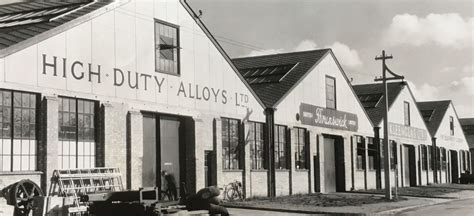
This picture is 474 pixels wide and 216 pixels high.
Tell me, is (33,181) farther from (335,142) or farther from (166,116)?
(335,142)

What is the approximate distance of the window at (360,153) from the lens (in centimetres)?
4006

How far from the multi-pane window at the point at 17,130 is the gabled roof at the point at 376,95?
3050cm

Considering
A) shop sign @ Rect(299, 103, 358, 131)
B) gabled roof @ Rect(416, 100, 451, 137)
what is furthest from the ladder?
Result: gabled roof @ Rect(416, 100, 451, 137)

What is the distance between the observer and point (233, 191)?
26.1m

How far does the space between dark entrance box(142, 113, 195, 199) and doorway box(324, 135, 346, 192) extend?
1359cm

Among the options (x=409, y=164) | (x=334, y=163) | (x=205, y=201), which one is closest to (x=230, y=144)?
(x=205, y=201)

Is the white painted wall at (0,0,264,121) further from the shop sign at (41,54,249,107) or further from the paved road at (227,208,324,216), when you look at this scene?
the paved road at (227,208,324,216)

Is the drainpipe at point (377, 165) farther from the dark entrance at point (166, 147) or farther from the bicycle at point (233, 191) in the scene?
the dark entrance at point (166, 147)

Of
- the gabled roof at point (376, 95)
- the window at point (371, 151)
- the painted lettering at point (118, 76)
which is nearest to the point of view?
the painted lettering at point (118, 76)

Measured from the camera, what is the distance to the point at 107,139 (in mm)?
19484

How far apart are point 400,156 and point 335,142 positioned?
1178 cm

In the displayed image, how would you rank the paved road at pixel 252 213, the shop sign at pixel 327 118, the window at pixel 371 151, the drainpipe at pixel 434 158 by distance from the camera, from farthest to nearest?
1. the drainpipe at pixel 434 158
2. the window at pixel 371 151
3. the shop sign at pixel 327 118
4. the paved road at pixel 252 213

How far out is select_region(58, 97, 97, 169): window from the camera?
18.3m

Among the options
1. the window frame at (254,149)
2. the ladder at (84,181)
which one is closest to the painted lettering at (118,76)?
the ladder at (84,181)
